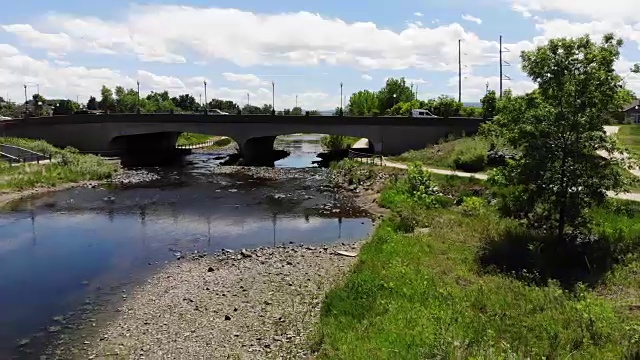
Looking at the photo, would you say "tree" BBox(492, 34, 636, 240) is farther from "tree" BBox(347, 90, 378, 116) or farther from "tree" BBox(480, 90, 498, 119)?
"tree" BBox(347, 90, 378, 116)

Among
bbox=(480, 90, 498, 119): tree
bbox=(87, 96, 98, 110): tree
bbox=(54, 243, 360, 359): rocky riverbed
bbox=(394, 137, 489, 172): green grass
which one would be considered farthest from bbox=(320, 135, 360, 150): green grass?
bbox=(87, 96, 98, 110): tree

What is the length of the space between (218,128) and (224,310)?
55476mm

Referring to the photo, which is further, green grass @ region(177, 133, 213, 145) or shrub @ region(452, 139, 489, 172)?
green grass @ region(177, 133, 213, 145)

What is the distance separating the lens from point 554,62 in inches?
838

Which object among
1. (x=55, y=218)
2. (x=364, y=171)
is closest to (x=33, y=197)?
(x=55, y=218)

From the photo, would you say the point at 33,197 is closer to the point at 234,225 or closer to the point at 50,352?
the point at 234,225

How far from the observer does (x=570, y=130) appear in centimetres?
2102

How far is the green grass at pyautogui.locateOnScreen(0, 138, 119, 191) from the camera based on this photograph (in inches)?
1730

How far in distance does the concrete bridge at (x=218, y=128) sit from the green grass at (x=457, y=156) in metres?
9.50

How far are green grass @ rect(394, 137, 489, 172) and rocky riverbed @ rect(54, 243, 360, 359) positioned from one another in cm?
2125

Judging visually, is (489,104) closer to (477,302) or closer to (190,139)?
(477,302)

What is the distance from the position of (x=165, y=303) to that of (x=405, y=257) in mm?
8955

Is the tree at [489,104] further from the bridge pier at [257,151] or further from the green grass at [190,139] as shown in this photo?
the green grass at [190,139]

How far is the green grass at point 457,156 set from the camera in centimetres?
4212
